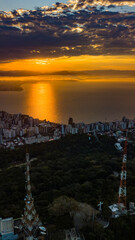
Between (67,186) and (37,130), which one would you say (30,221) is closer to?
(67,186)

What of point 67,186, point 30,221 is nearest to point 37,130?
point 67,186

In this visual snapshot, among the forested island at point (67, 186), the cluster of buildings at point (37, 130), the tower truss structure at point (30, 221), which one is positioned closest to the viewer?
the tower truss structure at point (30, 221)

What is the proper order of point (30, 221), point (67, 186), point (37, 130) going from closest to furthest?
→ point (30, 221) → point (67, 186) → point (37, 130)

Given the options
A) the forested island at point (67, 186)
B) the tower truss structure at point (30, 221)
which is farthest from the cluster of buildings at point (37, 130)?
the tower truss structure at point (30, 221)

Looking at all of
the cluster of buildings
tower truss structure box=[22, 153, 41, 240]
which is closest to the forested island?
tower truss structure box=[22, 153, 41, 240]

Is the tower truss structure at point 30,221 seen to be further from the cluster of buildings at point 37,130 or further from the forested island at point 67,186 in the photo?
the cluster of buildings at point 37,130

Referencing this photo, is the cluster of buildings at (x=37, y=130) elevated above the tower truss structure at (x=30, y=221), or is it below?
above

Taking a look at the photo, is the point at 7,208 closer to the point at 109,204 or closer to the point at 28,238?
the point at 28,238

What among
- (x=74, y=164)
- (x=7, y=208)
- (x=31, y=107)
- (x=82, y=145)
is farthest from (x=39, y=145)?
(x=31, y=107)
